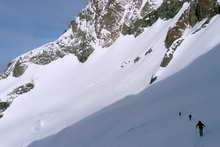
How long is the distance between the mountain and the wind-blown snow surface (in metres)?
4.35

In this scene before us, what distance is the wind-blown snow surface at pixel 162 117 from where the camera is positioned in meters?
29.7

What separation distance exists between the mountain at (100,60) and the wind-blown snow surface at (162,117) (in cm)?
435

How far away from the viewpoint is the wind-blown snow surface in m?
29.7

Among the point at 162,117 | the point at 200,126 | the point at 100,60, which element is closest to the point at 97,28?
the point at 100,60

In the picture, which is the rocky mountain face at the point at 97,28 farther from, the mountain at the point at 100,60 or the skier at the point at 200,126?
the skier at the point at 200,126

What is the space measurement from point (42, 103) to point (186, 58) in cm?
3595

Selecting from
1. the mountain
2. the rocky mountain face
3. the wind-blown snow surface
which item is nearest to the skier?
the wind-blown snow surface

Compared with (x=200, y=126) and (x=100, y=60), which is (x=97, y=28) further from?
(x=200, y=126)

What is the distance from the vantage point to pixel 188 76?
1848 inches

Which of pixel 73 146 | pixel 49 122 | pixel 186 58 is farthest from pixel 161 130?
pixel 49 122

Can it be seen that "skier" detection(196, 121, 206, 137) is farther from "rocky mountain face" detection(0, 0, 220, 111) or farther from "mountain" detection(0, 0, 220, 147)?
"rocky mountain face" detection(0, 0, 220, 111)

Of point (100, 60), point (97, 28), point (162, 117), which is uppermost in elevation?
point (97, 28)

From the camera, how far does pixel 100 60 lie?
3482 inches

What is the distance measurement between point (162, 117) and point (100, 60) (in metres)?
52.0
